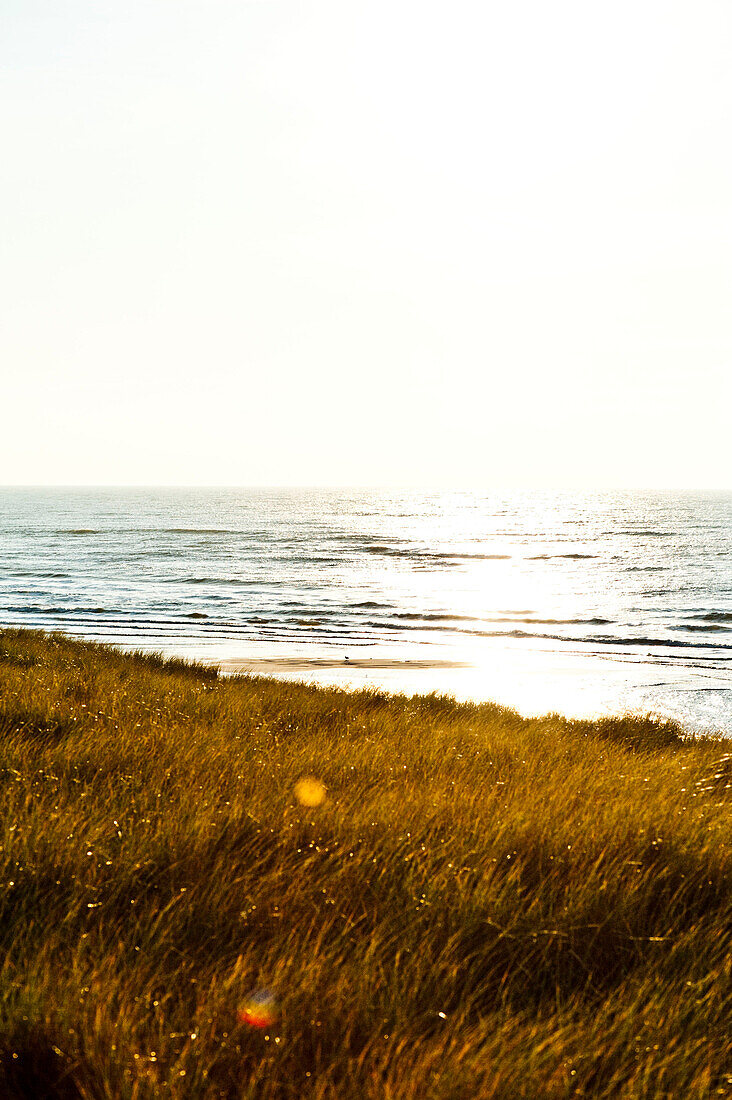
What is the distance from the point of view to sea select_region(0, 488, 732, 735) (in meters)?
19.2

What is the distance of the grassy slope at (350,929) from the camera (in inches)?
100

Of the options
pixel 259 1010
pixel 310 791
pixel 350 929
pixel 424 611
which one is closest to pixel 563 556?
pixel 424 611

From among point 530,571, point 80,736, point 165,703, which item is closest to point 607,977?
point 80,736

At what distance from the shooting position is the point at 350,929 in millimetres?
3371

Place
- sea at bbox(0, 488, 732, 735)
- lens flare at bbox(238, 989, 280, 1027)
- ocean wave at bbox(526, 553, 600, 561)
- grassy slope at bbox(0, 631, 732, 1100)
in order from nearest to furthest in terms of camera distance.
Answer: grassy slope at bbox(0, 631, 732, 1100) → lens flare at bbox(238, 989, 280, 1027) → sea at bbox(0, 488, 732, 735) → ocean wave at bbox(526, 553, 600, 561)

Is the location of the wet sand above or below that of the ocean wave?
below

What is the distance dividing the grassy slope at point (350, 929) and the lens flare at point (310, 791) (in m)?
0.09

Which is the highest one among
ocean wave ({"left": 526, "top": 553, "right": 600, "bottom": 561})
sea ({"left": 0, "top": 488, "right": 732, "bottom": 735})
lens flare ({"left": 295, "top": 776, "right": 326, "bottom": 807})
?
lens flare ({"left": 295, "top": 776, "right": 326, "bottom": 807})

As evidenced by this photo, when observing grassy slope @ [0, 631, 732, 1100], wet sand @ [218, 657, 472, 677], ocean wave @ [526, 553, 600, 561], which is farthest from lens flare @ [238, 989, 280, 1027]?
ocean wave @ [526, 553, 600, 561]

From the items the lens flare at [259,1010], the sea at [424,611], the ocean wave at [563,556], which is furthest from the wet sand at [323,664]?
the ocean wave at [563,556]

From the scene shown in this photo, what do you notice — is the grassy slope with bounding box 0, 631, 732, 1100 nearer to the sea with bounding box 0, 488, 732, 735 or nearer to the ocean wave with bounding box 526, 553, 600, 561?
the sea with bounding box 0, 488, 732, 735

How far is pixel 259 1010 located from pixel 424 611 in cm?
3095

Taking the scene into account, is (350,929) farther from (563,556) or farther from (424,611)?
(563,556)

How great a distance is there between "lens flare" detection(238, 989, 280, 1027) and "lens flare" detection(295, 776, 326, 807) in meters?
1.97
